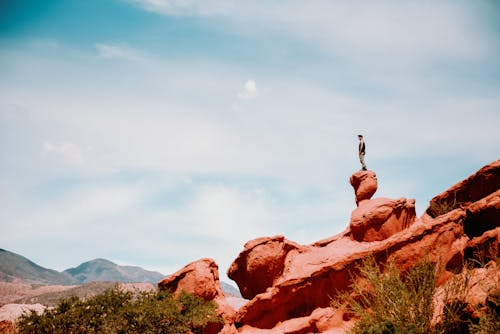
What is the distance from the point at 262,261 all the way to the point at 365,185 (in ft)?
36.0

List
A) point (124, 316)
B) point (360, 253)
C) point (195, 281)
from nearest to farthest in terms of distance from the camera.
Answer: point (360, 253), point (124, 316), point (195, 281)

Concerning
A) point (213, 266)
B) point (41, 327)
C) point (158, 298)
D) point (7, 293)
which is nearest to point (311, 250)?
point (213, 266)

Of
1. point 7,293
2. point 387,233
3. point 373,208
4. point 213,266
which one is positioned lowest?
point 7,293

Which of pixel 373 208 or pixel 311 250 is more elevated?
pixel 373 208

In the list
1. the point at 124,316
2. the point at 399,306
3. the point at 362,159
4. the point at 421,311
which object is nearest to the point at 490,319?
the point at 421,311

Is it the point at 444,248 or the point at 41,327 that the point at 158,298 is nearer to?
the point at 41,327

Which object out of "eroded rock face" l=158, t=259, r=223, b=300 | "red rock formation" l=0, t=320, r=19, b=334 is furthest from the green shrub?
"red rock formation" l=0, t=320, r=19, b=334

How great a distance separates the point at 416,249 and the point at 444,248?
142 centimetres

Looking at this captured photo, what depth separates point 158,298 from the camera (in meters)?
25.5

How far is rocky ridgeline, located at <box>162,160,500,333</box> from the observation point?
1948 cm

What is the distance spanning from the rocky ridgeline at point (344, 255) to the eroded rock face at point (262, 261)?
0.24 feet

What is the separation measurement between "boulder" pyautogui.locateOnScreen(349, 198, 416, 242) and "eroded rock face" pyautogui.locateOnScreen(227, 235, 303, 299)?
519cm

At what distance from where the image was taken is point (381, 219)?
83.5ft

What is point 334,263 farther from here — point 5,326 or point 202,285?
point 5,326
